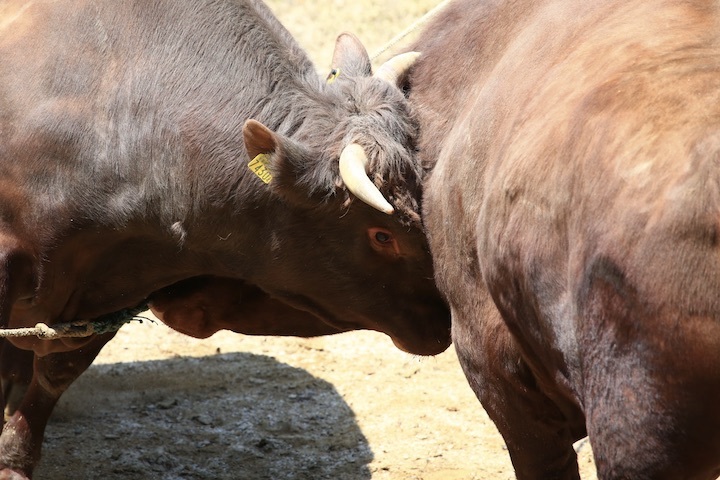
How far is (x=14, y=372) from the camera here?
6512mm

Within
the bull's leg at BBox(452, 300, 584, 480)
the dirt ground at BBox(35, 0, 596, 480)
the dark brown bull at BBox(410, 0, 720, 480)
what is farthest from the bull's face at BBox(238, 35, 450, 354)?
the dirt ground at BBox(35, 0, 596, 480)

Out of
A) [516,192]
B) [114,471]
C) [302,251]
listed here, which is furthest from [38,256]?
[516,192]

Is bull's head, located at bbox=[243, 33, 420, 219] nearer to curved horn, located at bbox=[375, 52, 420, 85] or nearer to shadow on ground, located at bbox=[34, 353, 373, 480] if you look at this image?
curved horn, located at bbox=[375, 52, 420, 85]

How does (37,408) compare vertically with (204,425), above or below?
above

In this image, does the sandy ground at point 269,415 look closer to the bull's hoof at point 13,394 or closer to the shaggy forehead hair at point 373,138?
the bull's hoof at point 13,394

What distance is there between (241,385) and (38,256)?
2.38 metres

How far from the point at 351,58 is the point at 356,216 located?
915mm

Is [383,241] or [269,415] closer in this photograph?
[383,241]

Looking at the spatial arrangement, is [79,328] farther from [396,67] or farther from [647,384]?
[647,384]

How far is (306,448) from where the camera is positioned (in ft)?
20.1

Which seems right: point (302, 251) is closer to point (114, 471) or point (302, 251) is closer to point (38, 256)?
point (38, 256)

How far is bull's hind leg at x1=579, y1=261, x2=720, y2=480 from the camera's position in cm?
259

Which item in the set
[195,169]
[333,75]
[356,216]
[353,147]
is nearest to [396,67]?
[333,75]

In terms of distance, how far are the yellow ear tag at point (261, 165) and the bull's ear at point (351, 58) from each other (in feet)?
2.49
